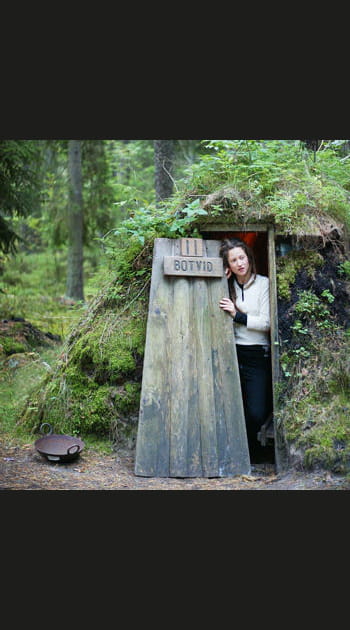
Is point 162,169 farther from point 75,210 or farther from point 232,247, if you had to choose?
point 75,210

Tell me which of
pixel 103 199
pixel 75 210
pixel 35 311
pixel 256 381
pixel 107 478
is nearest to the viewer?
pixel 107 478

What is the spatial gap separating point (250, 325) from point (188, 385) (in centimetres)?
91

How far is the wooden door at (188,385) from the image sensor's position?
16.3 ft

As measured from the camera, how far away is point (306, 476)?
4.68 meters

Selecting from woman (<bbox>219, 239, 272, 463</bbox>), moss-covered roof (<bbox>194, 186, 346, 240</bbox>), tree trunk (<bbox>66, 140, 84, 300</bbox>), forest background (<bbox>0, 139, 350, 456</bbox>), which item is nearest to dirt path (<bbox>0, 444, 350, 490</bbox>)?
woman (<bbox>219, 239, 272, 463</bbox>)

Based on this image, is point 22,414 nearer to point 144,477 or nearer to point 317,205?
point 144,477

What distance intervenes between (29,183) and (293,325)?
6405 mm

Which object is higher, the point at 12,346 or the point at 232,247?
the point at 232,247

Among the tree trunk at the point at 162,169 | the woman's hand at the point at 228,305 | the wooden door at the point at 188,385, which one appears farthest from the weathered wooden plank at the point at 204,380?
the tree trunk at the point at 162,169

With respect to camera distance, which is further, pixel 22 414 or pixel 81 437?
pixel 22 414

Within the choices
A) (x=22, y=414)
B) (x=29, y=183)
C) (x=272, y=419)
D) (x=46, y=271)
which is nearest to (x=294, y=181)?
(x=272, y=419)

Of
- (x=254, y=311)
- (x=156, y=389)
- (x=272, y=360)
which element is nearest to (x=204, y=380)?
(x=156, y=389)

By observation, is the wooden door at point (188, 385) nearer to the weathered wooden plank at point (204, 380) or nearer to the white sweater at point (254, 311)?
the weathered wooden plank at point (204, 380)

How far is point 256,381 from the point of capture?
564 cm
